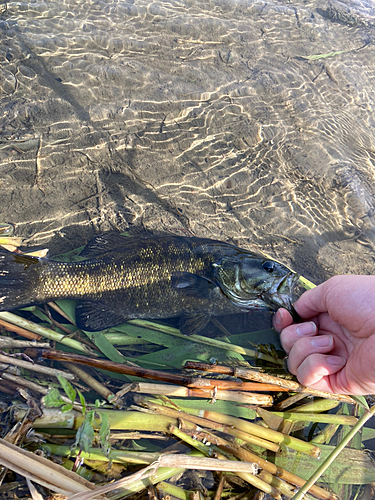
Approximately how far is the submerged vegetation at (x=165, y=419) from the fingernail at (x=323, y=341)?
18.5 inches

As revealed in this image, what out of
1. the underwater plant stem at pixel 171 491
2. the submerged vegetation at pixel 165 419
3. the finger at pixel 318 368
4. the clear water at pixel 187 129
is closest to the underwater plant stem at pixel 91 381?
the submerged vegetation at pixel 165 419

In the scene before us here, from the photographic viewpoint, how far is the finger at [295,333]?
343 cm

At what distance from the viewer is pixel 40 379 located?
10.9ft

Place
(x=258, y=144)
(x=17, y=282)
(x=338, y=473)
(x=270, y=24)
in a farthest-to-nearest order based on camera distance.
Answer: (x=270, y=24) < (x=258, y=144) < (x=17, y=282) < (x=338, y=473)

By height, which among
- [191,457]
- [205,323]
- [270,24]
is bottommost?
[205,323]

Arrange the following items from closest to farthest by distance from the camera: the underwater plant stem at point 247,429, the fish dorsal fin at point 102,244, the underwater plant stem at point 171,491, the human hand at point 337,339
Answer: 1. the underwater plant stem at point 171,491
2. the human hand at point 337,339
3. the underwater plant stem at point 247,429
4. the fish dorsal fin at point 102,244

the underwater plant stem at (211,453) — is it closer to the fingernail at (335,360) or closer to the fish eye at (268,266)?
the fingernail at (335,360)

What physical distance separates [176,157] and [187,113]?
1045 mm

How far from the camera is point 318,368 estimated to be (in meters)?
3.03

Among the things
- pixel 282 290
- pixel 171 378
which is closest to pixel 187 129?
pixel 282 290

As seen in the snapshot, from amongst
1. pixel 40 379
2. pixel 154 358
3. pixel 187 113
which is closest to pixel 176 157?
pixel 187 113

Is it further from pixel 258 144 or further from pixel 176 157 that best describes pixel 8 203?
pixel 258 144

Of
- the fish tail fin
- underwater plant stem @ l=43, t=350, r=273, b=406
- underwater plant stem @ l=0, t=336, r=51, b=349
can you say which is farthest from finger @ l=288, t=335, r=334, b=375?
the fish tail fin

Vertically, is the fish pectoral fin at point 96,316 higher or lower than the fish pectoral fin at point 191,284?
lower
